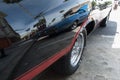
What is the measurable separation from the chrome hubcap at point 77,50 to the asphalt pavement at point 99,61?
0.59 ft

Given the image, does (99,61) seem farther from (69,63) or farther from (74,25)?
(74,25)

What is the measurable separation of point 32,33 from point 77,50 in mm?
1797

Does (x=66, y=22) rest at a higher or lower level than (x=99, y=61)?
higher

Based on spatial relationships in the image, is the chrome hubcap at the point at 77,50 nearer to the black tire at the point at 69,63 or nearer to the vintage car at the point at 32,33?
the black tire at the point at 69,63

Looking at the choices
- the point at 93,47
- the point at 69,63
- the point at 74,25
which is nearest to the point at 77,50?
the point at 69,63

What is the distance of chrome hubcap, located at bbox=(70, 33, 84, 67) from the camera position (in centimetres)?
337

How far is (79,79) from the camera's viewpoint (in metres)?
3.21

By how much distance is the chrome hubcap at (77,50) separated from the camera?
337cm

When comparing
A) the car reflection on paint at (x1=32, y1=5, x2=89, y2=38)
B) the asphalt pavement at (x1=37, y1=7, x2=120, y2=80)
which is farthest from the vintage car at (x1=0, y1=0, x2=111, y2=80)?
the asphalt pavement at (x1=37, y1=7, x2=120, y2=80)

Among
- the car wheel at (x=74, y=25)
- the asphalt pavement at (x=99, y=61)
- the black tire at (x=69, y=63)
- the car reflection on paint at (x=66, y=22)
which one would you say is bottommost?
the asphalt pavement at (x=99, y=61)

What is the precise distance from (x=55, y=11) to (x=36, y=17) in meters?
0.32

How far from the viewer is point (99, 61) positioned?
3.89 metres

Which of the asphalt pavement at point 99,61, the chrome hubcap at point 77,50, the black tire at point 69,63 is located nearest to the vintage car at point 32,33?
the black tire at point 69,63

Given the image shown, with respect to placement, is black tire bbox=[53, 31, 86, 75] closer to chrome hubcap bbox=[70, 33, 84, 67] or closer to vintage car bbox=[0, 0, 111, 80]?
chrome hubcap bbox=[70, 33, 84, 67]
